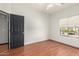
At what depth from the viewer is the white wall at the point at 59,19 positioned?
2.13m

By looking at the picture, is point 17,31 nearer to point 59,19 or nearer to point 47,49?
point 47,49

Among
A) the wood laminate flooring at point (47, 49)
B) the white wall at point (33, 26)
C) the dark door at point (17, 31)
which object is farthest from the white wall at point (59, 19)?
the dark door at point (17, 31)

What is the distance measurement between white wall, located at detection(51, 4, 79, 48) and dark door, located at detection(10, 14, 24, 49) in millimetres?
1131

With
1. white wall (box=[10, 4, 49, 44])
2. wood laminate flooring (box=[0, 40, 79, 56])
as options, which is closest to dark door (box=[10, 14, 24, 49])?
white wall (box=[10, 4, 49, 44])

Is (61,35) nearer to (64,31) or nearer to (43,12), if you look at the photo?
(64,31)

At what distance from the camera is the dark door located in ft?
8.09

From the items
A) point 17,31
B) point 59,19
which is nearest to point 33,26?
point 17,31

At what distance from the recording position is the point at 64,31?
206 centimetres

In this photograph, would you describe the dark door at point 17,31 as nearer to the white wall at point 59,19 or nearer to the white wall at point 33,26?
the white wall at point 33,26

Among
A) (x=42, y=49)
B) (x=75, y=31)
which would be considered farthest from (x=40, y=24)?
(x=75, y=31)

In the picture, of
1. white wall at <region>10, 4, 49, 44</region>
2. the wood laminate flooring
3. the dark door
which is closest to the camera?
the wood laminate flooring

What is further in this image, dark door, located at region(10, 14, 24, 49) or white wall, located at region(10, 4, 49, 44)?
white wall, located at region(10, 4, 49, 44)

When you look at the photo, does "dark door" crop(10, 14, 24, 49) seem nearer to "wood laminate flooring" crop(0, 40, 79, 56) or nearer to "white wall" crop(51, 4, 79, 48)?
"wood laminate flooring" crop(0, 40, 79, 56)

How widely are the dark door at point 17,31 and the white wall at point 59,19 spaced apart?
113 cm
